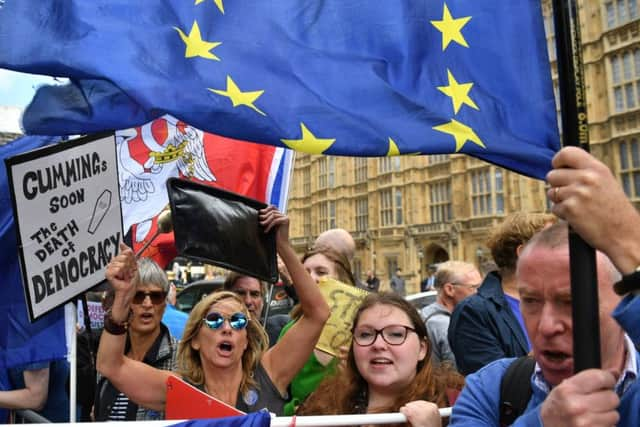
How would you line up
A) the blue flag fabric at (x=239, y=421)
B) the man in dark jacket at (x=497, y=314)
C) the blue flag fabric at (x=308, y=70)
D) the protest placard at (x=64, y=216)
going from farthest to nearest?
1. the man in dark jacket at (x=497, y=314)
2. the protest placard at (x=64, y=216)
3. the blue flag fabric at (x=308, y=70)
4. the blue flag fabric at (x=239, y=421)

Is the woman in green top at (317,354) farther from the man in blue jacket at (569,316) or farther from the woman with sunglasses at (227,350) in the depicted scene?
the man in blue jacket at (569,316)

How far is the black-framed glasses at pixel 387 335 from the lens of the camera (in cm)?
224

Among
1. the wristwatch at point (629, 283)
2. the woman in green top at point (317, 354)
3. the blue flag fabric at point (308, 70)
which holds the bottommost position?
the woman in green top at point (317, 354)

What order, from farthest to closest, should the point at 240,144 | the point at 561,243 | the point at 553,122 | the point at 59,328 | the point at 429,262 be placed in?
the point at 429,262 < the point at 240,144 < the point at 59,328 < the point at 553,122 < the point at 561,243

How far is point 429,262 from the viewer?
111 ft

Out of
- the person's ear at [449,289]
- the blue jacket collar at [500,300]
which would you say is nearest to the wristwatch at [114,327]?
the blue jacket collar at [500,300]

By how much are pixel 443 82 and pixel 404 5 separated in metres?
0.34

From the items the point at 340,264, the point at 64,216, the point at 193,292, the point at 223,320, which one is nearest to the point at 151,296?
the point at 64,216

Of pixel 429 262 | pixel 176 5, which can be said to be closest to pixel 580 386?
pixel 176 5

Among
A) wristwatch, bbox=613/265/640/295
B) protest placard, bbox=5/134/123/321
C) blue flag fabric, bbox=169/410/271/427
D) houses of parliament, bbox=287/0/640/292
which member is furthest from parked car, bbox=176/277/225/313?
houses of parliament, bbox=287/0/640/292

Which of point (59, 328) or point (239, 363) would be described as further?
point (59, 328)

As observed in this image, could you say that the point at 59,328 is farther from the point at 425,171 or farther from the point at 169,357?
the point at 425,171

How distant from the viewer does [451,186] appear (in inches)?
1273

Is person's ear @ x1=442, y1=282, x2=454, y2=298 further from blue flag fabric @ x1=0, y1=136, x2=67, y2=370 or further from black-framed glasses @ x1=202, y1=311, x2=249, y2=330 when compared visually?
blue flag fabric @ x1=0, y1=136, x2=67, y2=370
